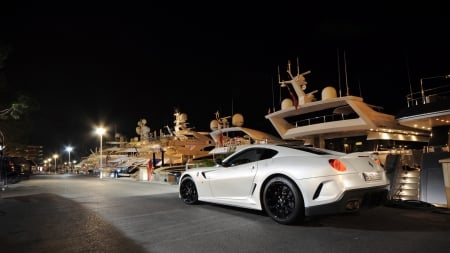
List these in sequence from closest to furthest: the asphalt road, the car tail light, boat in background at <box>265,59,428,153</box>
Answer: the asphalt road, the car tail light, boat in background at <box>265,59,428,153</box>

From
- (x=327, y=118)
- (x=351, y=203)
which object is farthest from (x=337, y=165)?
(x=327, y=118)

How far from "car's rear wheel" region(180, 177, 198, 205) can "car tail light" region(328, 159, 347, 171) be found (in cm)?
372

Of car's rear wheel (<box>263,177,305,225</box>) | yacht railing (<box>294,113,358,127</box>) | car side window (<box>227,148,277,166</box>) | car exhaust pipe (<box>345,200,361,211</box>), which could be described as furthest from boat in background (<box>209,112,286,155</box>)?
car exhaust pipe (<box>345,200,361,211</box>)

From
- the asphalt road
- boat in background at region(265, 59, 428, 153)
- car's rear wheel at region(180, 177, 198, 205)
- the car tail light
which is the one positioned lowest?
the asphalt road

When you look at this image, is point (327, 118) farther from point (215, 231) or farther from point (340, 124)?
point (215, 231)

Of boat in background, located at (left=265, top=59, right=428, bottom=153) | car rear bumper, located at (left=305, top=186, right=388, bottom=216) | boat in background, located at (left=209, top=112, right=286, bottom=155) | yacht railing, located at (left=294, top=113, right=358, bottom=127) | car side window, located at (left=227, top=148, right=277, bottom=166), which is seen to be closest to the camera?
car rear bumper, located at (left=305, top=186, right=388, bottom=216)

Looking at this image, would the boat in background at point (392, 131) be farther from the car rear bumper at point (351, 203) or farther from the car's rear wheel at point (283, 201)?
the car's rear wheel at point (283, 201)

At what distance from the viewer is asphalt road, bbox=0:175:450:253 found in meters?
3.94

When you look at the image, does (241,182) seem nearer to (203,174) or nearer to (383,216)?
(203,174)

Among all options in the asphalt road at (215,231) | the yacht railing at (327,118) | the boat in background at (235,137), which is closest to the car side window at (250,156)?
the asphalt road at (215,231)

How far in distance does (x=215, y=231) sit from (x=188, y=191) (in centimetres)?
305

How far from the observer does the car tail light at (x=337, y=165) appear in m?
4.91

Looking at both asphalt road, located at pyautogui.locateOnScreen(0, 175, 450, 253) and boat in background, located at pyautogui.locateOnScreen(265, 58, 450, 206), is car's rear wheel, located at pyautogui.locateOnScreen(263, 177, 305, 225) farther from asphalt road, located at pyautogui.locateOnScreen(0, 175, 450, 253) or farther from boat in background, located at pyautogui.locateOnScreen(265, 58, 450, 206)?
boat in background, located at pyautogui.locateOnScreen(265, 58, 450, 206)

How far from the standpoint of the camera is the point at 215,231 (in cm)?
478
